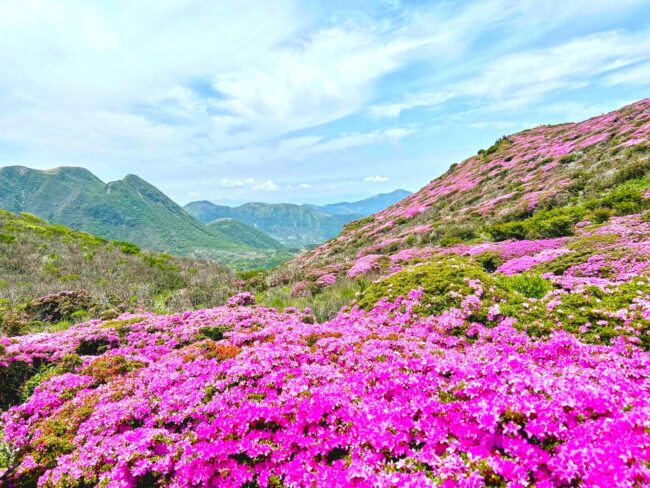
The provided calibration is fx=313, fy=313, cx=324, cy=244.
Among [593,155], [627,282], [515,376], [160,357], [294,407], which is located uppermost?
[593,155]

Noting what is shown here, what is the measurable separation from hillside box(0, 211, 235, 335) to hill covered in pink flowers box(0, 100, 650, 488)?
406cm

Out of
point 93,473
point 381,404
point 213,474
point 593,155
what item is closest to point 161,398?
point 93,473

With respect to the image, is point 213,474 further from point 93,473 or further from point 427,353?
point 427,353

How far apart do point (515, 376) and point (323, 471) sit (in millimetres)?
2816

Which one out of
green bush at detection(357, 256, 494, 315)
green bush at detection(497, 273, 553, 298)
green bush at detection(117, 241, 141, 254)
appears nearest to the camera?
green bush at detection(497, 273, 553, 298)

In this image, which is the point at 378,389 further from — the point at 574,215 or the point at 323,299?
the point at 574,215

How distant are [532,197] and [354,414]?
23540 millimetres

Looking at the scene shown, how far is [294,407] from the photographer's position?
15.5 ft

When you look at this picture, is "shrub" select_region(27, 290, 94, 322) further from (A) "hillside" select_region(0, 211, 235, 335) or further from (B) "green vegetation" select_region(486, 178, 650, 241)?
(B) "green vegetation" select_region(486, 178, 650, 241)

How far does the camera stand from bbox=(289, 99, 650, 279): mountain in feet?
54.4

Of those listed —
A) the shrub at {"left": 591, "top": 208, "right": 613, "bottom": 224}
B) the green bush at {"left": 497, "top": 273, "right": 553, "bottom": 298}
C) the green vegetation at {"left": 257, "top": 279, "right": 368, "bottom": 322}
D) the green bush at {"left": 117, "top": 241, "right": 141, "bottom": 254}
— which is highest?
the shrub at {"left": 591, "top": 208, "right": 613, "bottom": 224}

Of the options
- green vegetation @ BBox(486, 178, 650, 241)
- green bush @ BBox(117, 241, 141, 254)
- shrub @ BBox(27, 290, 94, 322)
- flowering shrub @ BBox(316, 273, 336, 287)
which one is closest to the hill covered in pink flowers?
green vegetation @ BBox(486, 178, 650, 241)

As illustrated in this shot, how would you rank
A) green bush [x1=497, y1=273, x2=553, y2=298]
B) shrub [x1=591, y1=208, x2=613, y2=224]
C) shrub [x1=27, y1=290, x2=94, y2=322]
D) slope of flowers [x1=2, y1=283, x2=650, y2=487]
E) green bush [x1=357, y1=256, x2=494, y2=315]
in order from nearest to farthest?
slope of flowers [x1=2, y1=283, x2=650, y2=487]
green bush [x1=497, y1=273, x2=553, y2=298]
green bush [x1=357, y1=256, x2=494, y2=315]
shrub [x1=27, y1=290, x2=94, y2=322]
shrub [x1=591, y1=208, x2=613, y2=224]

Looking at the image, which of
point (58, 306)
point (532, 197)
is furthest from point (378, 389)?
point (532, 197)
